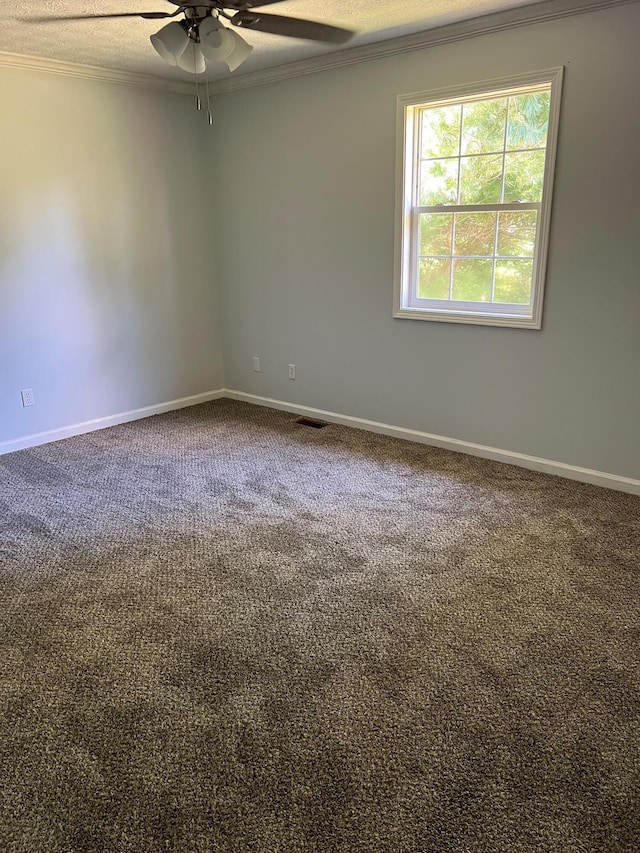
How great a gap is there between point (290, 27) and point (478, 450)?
261 cm

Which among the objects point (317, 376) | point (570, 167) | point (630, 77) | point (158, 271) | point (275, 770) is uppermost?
point (630, 77)

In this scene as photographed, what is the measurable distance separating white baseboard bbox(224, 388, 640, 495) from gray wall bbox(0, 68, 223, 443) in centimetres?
105

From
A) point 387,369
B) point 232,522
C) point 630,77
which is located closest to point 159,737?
point 232,522

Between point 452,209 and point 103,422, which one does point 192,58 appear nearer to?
point 452,209

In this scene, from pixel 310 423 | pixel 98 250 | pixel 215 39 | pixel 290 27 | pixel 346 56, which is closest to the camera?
pixel 215 39

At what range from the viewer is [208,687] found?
2.04 metres

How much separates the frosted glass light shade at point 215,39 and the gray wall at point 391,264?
5.05 feet

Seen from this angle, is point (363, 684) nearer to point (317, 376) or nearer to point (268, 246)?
point (317, 376)

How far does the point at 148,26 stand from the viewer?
128 inches

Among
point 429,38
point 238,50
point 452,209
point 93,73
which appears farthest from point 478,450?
point 93,73

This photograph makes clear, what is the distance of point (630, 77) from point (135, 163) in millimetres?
3249

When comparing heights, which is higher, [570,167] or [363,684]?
[570,167]

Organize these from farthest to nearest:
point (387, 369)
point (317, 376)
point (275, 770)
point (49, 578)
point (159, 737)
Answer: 1. point (317, 376)
2. point (387, 369)
3. point (49, 578)
4. point (159, 737)
5. point (275, 770)

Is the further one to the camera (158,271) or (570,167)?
(158,271)
